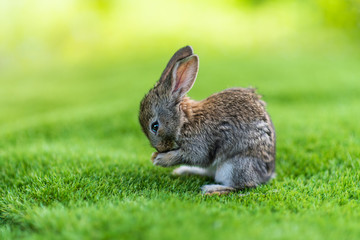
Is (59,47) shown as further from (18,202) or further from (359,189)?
(359,189)

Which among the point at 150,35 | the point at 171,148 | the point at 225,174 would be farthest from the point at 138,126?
the point at 150,35

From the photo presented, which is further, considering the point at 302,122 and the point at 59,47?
the point at 59,47

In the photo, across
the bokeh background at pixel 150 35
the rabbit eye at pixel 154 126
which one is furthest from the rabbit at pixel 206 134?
the bokeh background at pixel 150 35

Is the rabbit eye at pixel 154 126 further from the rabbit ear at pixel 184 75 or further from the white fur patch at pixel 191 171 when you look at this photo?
the white fur patch at pixel 191 171

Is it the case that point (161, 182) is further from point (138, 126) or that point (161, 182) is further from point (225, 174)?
point (138, 126)

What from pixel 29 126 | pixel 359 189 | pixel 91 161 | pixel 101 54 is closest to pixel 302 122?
pixel 359 189

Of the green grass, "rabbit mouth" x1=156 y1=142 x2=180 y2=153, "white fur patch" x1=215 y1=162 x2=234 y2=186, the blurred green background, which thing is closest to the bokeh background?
the blurred green background
